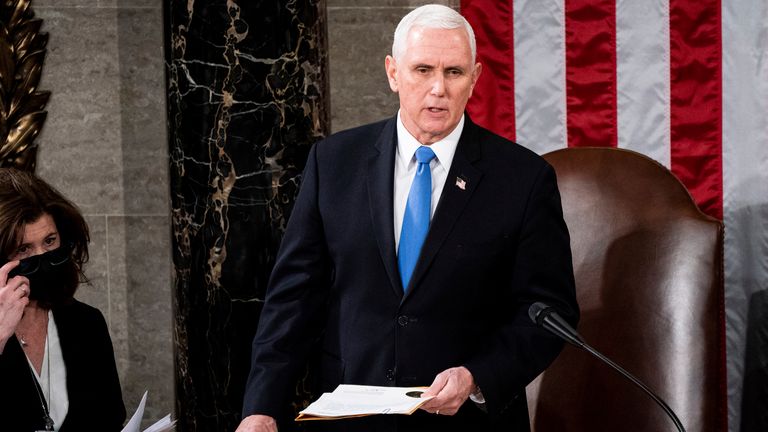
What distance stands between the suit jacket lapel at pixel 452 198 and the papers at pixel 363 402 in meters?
0.24

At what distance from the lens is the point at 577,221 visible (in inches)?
110

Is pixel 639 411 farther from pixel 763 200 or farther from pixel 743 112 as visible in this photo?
pixel 743 112

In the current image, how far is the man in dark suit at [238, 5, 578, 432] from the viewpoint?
6.56 feet

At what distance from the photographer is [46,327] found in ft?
8.27

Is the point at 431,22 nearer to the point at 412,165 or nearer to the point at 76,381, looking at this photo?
the point at 412,165

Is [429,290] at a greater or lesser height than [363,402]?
greater

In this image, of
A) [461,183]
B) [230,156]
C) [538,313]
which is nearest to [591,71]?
[230,156]

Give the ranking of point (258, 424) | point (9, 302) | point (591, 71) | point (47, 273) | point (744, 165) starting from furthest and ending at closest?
point (591, 71)
point (744, 165)
point (47, 273)
point (9, 302)
point (258, 424)

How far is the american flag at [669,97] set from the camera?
3168 mm

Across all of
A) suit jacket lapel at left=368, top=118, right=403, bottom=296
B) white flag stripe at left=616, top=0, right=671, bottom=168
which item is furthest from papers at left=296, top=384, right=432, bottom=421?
white flag stripe at left=616, top=0, right=671, bottom=168

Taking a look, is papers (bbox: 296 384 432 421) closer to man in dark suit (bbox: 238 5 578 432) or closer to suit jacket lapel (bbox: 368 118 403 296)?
man in dark suit (bbox: 238 5 578 432)

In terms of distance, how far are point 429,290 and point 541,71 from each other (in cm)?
158

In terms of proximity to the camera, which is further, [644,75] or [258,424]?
[644,75]

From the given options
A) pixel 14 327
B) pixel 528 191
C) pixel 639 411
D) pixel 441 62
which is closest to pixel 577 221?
pixel 639 411
